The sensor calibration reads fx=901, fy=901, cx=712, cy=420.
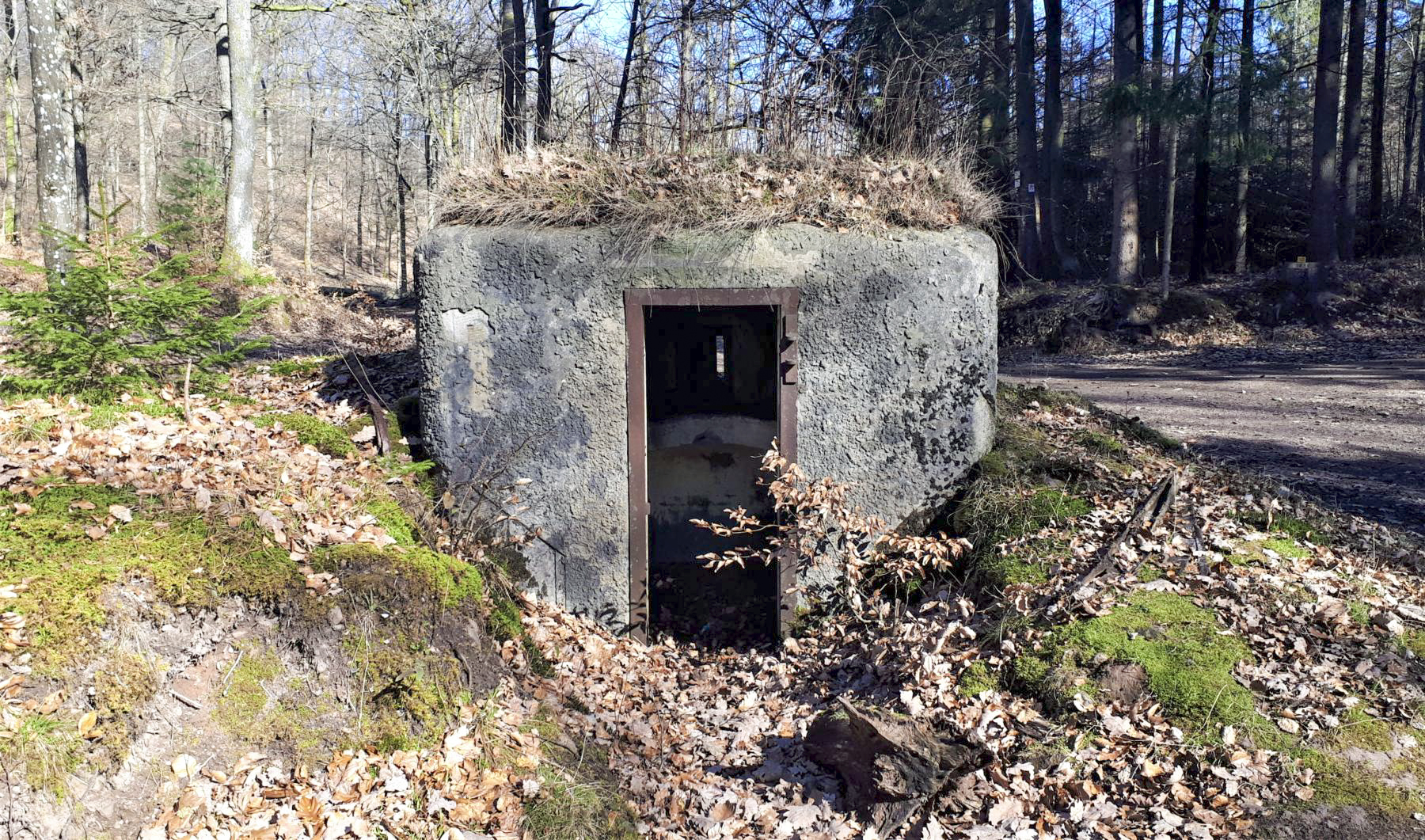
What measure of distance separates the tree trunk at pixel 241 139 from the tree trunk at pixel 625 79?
5005 millimetres

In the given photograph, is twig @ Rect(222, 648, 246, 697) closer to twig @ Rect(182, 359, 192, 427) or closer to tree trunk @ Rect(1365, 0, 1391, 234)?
twig @ Rect(182, 359, 192, 427)

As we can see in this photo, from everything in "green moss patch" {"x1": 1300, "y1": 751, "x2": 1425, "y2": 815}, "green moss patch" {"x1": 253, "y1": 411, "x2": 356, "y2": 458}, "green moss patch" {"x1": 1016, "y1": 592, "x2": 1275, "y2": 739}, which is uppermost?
"green moss patch" {"x1": 253, "y1": 411, "x2": 356, "y2": 458}

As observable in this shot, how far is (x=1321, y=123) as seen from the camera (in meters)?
14.3

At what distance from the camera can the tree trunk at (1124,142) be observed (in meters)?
14.0

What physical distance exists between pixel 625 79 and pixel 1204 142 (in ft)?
38.8

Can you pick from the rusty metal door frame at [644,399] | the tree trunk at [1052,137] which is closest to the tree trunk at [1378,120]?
the tree trunk at [1052,137]

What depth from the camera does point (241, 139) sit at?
11984 millimetres

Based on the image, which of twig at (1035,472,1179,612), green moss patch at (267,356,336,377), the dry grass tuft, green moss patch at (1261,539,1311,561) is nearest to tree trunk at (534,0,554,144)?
green moss patch at (267,356,336,377)

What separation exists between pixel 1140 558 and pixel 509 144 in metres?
4.85

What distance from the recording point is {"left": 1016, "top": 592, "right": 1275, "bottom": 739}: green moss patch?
3893 millimetres

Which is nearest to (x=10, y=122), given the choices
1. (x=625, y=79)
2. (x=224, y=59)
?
(x=224, y=59)

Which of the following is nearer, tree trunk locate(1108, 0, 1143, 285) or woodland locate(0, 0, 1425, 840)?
woodland locate(0, 0, 1425, 840)

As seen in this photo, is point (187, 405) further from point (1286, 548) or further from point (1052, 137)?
point (1052, 137)

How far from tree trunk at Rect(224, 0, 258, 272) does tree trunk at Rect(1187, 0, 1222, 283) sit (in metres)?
13.3
